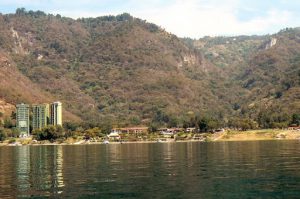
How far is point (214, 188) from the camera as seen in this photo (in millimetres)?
68375

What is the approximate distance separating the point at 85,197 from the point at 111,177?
20.9 m

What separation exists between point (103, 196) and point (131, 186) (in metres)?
8.69

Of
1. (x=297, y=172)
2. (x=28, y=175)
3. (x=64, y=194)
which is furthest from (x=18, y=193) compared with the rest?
(x=297, y=172)

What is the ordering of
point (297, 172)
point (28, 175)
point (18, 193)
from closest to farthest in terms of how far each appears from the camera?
point (18, 193) < point (297, 172) < point (28, 175)

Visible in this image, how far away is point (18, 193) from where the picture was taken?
225 feet

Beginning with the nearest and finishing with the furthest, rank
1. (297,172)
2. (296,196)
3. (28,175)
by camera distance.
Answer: (296,196)
(297,172)
(28,175)

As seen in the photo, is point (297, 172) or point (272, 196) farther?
point (297, 172)

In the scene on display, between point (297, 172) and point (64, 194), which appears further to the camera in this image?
point (297, 172)

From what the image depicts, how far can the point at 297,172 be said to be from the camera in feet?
274

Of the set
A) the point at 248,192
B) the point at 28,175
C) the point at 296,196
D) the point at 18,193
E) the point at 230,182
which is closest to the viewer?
the point at 296,196

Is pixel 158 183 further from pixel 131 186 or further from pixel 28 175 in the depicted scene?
pixel 28 175

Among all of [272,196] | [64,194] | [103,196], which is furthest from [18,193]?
[272,196]

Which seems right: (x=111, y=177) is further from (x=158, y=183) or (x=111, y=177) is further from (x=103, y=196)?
(x=103, y=196)

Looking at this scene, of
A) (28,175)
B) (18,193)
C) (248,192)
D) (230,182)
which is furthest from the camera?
(28,175)
